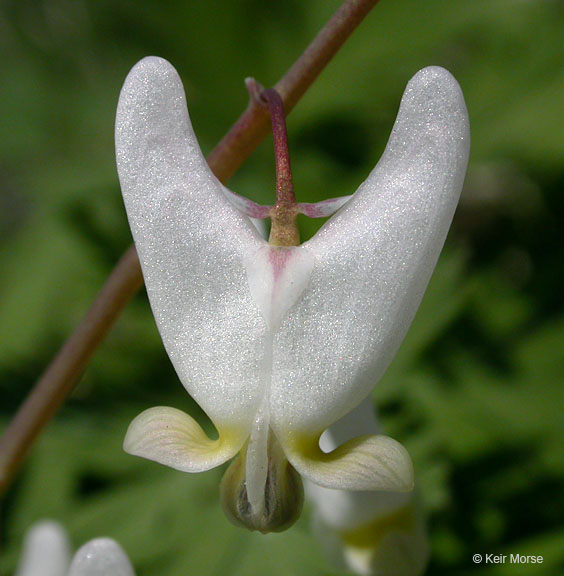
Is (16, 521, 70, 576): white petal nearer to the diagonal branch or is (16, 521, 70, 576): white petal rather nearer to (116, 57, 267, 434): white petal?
the diagonal branch

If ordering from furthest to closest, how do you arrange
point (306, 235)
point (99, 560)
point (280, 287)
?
point (306, 235) → point (99, 560) → point (280, 287)

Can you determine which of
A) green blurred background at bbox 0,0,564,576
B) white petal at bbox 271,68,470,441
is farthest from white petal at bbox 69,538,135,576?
green blurred background at bbox 0,0,564,576

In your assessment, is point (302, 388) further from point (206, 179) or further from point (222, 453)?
point (206, 179)

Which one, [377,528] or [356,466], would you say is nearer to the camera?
[356,466]

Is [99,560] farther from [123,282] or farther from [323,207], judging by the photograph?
[323,207]

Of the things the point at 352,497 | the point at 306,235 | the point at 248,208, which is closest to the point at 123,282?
the point at 248,208

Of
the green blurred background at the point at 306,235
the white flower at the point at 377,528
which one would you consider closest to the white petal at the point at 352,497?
the white flower at the point at 377,528

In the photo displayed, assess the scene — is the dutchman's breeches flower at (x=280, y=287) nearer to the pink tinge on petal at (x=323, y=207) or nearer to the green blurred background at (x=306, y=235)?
the pink tinge on petal at (x=323, y=207)
